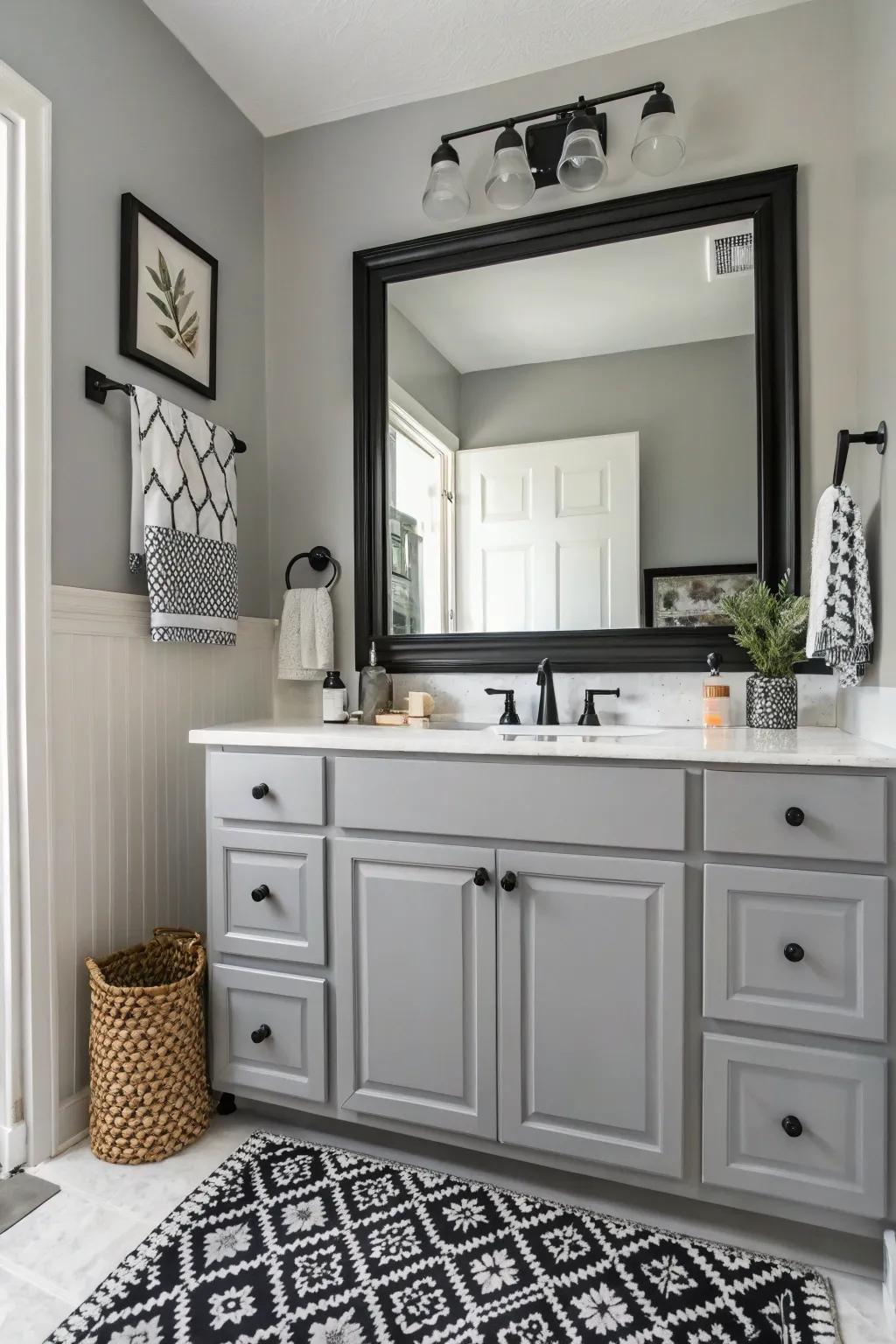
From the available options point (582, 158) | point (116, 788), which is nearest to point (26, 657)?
point (116, 788)

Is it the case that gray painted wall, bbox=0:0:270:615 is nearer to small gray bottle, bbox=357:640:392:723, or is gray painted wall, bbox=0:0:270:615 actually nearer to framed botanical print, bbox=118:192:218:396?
framed botanical print, bbox=118:192:218:396

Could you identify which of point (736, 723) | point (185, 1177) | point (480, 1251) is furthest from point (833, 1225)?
point (185, 1177)

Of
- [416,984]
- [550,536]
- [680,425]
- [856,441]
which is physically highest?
[680,425]

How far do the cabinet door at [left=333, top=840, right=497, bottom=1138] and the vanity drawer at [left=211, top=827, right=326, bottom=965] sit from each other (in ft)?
0.19

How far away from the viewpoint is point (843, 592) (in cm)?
153

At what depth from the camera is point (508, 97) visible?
2072 millimetres

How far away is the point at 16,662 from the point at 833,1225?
5.87 feet

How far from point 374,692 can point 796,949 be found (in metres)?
1.20

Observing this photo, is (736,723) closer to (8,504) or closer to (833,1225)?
(833,1225)

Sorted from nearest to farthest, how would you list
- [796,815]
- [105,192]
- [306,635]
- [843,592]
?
[796,815] < [843,592] < [105,192] < [306,635]

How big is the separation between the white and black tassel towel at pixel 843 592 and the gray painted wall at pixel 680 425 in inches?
12.1

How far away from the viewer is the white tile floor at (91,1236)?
1.21 meters

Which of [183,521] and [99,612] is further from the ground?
[183,521]

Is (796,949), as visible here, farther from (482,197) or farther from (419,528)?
(482,197)
